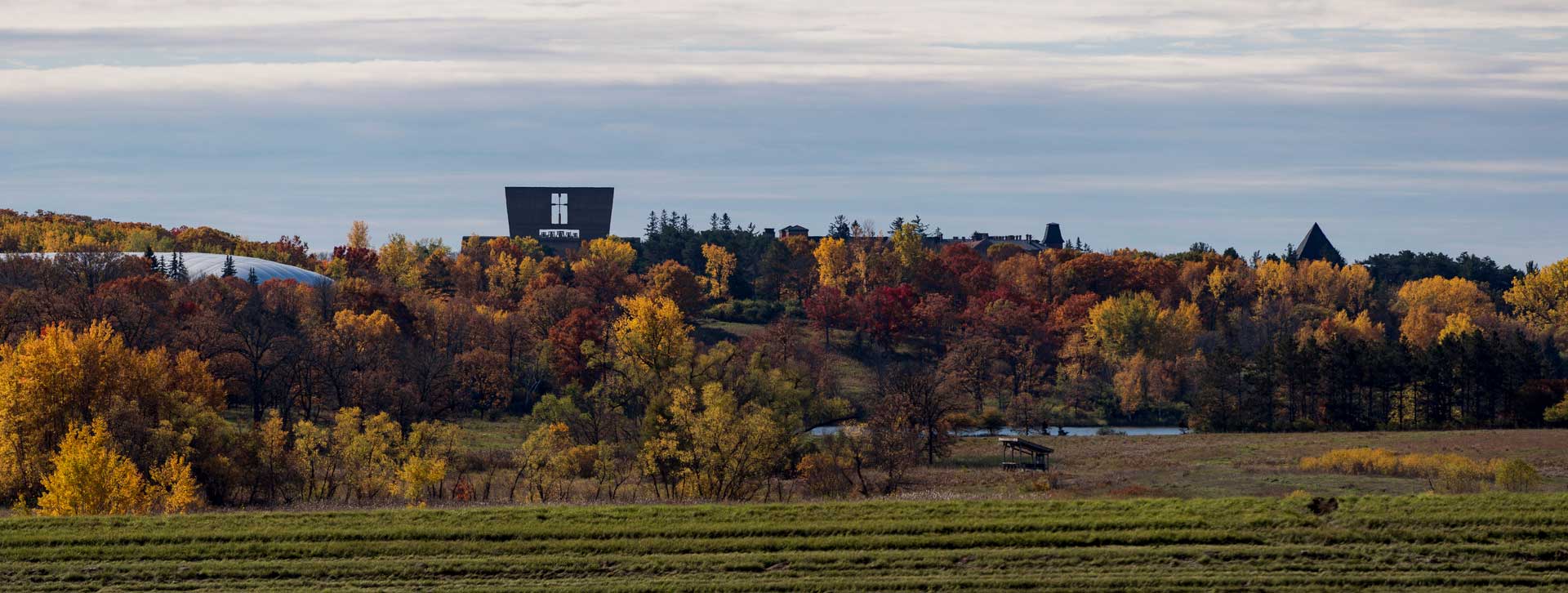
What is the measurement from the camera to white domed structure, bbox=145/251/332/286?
131 metres

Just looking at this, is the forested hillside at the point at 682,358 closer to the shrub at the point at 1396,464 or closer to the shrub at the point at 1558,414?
the shrub at the point at 1558,414

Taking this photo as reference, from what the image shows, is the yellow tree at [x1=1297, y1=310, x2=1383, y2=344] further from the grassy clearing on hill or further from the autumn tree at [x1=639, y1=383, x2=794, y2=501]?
the autumn tree at [x1=639, y1=383, x2=794, y2=501]

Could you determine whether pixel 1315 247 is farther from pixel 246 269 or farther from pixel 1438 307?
pixel 246 269

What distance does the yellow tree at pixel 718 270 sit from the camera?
15850cm

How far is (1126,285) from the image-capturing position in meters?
150

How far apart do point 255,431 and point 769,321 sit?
285ft

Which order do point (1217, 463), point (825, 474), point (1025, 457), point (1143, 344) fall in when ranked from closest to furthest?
point (825, 474), point (1217, 463), point (1025, 457), point (1143, 344)

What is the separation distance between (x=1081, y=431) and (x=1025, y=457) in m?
28.2

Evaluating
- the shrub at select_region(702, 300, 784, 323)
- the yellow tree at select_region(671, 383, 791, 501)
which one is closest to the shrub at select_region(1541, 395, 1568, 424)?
the yellow tree at select_region(671, 383, 791, 501)

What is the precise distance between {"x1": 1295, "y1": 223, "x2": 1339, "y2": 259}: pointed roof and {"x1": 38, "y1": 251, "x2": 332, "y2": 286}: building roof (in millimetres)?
120799

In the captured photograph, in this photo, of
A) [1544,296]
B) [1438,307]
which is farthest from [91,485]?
[1544,296]

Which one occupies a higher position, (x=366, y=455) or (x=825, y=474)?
(x=366, y=455)

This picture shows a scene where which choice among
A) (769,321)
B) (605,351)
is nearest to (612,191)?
(769,321)

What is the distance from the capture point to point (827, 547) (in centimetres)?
3750
